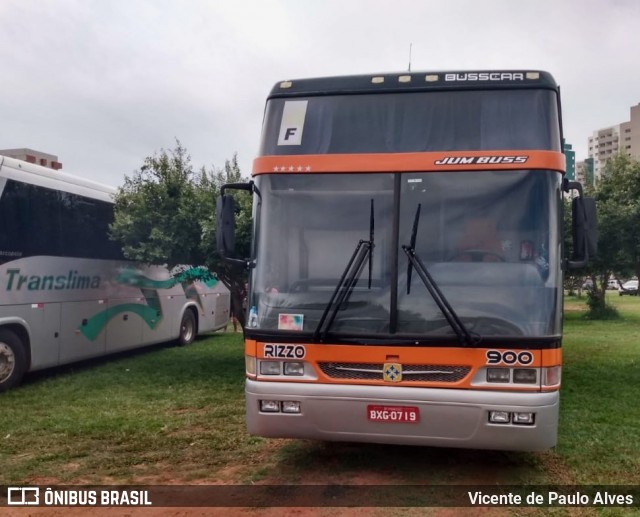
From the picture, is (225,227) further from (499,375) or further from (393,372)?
(499,375)

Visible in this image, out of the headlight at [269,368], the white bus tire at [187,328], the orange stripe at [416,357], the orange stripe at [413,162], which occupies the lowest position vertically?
the white bus tire at [187,328]

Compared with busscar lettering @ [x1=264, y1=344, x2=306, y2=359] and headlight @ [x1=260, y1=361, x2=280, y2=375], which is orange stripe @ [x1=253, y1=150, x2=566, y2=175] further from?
headlight @ [x1=260, y1=361, x2=280, y2=375]

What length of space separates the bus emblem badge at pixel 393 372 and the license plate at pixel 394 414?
8.7 inches

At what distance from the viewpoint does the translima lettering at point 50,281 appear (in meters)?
9.68

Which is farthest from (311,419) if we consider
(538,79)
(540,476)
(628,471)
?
(538,79)

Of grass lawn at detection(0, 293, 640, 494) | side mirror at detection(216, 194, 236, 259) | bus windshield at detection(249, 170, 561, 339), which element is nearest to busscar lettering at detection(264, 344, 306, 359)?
bus windshield at detection(249, 170, 561, 339)

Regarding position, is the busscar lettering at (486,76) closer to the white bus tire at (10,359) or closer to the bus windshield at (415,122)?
the bus windshield at (415,122)

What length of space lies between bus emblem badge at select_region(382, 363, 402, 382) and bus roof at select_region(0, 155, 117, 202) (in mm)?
6920

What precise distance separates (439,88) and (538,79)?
33.8 inches

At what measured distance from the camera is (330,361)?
5469 mm

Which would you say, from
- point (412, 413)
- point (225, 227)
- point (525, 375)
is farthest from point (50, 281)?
Answer: point (525, 375)

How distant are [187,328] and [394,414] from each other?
11.8 m

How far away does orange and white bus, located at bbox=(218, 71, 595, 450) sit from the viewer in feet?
17.1

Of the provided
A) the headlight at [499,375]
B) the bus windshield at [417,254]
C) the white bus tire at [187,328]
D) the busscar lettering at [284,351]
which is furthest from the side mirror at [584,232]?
the white bus tire at [187,328]
